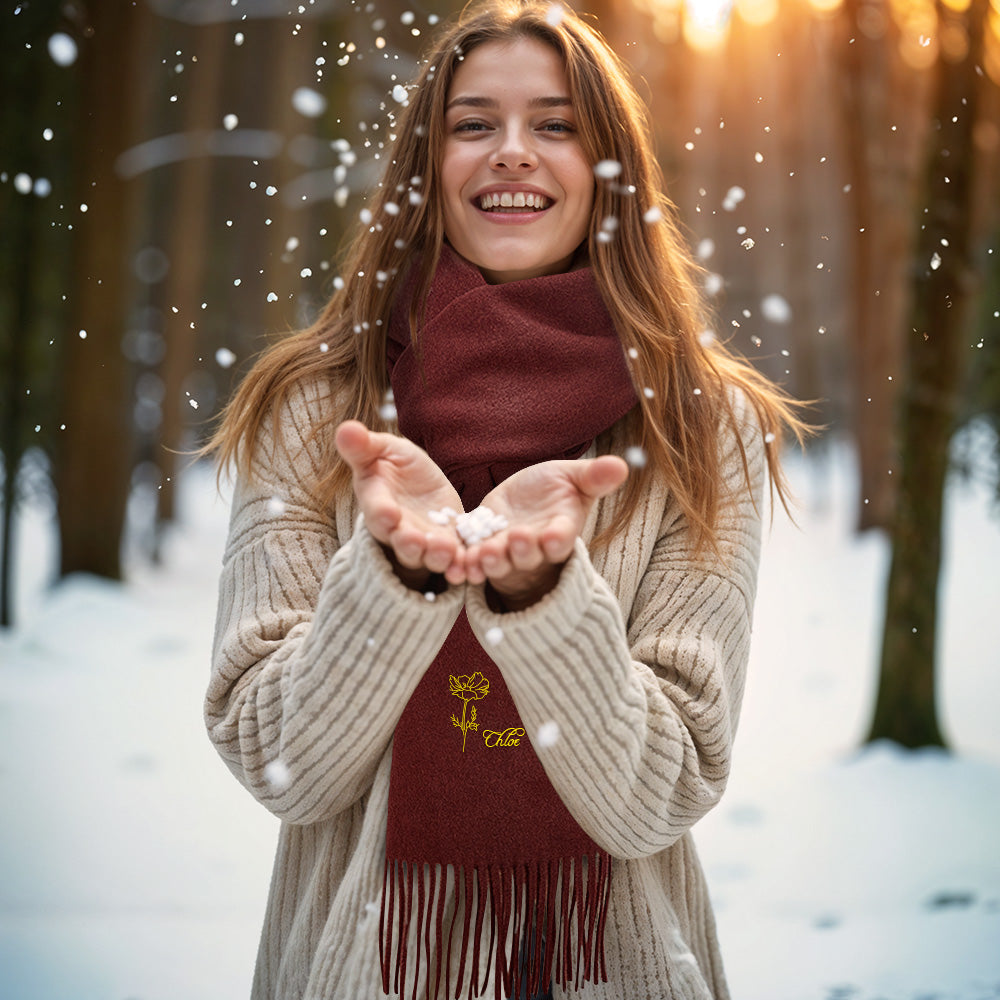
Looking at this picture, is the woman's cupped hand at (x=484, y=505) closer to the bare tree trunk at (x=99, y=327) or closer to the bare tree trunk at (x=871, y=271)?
the bare tree trunk at (x=99, y=327)

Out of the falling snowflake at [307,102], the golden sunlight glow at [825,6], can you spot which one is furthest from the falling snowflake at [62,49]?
the golden sunlight glow at [825,6]

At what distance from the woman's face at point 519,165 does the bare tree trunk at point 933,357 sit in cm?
249

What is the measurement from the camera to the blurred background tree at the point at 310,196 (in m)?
3.80

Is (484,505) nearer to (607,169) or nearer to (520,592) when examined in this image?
(520,592)

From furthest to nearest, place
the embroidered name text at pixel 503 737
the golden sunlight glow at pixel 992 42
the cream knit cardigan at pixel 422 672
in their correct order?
the golden sunlight glow at pixel 992 42, the embroidered name text at pixel 503 737, the cream knit cardigan at pixel 422 672

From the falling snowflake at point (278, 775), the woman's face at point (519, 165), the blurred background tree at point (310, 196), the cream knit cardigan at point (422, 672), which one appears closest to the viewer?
the cream knit cardigan at point (422, 672)

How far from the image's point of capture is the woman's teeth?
162 cm

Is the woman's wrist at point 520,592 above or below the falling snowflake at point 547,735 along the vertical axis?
above

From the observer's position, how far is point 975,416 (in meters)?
4.95

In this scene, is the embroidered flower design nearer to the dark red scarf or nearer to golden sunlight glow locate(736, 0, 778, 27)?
the dark red scarf

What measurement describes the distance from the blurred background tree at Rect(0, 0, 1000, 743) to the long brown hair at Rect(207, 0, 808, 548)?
906 millimetres

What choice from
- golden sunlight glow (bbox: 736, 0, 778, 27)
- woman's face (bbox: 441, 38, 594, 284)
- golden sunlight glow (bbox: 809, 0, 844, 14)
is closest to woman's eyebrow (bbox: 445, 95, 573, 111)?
Result: woman's face (bbox: 441, 38, 594, 284)

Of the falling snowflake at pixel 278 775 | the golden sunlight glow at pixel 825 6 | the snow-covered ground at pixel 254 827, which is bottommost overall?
the snow-covered ground at pixel 254 827

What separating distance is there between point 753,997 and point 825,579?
4.97 meters
